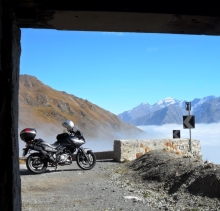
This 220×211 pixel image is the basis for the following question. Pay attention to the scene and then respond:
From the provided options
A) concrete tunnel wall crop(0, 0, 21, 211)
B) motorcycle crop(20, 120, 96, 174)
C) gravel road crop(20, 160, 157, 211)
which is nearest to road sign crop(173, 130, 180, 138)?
gravel road crop(20, 160, 157, 211)

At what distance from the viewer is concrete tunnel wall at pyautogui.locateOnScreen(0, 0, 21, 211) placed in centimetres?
273

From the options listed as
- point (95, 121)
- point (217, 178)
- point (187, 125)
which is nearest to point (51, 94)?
point (95, 121)

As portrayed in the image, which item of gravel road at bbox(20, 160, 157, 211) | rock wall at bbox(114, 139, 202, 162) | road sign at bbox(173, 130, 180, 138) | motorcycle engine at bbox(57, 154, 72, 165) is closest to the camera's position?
gravel road at bbox(20, 160, 157, 211)

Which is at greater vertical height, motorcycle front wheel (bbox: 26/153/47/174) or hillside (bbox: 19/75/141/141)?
hillside (bbox: 19/75/141/141)

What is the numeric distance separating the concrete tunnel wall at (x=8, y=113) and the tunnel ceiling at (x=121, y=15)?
9.4 inches

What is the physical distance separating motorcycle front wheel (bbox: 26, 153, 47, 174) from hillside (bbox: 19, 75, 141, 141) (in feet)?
229

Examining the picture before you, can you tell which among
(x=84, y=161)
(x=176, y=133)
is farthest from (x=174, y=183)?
(x=176, y=133)

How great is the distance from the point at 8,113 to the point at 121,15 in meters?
1.14

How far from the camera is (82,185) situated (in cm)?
904

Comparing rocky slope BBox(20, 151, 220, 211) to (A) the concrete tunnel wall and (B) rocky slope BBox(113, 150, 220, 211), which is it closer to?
(B) rocky slope BBox(113, 150, 220, 211)

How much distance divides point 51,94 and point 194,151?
94.1 metres

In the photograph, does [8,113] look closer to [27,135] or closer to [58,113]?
[27,135]

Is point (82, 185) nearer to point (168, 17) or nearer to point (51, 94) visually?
point (168, 17)

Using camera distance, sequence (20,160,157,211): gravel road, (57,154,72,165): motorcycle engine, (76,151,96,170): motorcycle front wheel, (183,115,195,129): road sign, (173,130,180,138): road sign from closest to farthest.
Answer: (20,160,157,211): gravel road, (57,154,72,165): motorcycle engine, (76,151,96,170): motorcycle front wheel, (183,115,195,129): road sign, (173,130,180,138): road sign
